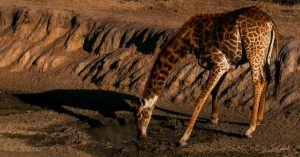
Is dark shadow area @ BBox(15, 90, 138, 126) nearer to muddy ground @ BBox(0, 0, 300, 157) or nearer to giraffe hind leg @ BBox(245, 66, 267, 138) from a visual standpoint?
muddy ground @ BBox(0, 0, 300, 157)

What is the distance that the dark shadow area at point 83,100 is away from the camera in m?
18.1

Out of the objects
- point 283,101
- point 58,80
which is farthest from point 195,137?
point 58,80

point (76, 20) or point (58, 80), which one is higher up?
point (76, 20)

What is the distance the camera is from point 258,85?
14.4 metres

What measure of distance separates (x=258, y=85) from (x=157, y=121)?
3237mm

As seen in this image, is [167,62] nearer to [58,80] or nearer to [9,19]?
[58,80]

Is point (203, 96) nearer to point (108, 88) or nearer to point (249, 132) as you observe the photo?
point (249, 132)

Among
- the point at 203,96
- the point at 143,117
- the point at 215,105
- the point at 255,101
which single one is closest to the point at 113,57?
the point at 215,105

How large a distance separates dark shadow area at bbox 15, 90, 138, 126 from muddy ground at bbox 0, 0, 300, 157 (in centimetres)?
3

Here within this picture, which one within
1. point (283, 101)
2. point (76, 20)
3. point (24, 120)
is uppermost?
point (76, 20)

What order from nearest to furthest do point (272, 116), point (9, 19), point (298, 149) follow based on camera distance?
point (298, 149), point (272, 116), point (9, 19)

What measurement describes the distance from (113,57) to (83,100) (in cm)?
307

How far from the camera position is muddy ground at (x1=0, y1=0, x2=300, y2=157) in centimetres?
1412

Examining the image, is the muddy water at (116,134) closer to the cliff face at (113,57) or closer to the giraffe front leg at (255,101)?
the cliff face at (113,57)
